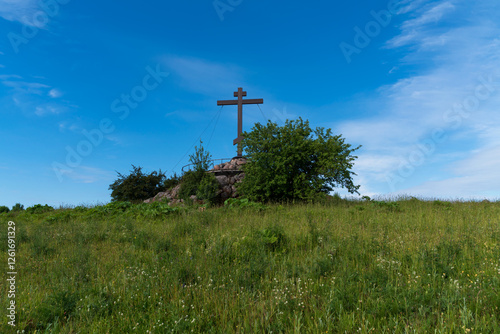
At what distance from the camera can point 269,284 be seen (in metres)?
4.83

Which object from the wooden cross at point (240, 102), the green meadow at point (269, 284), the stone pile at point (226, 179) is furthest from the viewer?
the wooden cross at point (240, 102)

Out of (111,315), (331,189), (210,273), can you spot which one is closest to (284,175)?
(331,189)

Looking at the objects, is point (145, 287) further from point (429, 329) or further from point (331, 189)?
point (331, 189)

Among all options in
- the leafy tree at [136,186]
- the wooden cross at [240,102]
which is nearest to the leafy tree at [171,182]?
the leafy tree at [136,186]

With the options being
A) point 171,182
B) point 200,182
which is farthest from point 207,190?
point 171,182

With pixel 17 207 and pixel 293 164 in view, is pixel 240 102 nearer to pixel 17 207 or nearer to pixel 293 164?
pixel 293 164

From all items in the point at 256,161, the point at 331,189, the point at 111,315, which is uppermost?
the point at 256,161

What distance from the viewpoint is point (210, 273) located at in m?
5.30

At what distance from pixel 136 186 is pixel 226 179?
401 inches

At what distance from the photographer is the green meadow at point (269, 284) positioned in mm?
3760

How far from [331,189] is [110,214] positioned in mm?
13210

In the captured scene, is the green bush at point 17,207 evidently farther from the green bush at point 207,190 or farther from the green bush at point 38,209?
the green bush at point 207,190

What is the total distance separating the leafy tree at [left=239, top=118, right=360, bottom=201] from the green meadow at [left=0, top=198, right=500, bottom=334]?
1020 centimetres

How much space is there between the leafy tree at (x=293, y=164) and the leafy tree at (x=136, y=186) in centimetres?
1370
